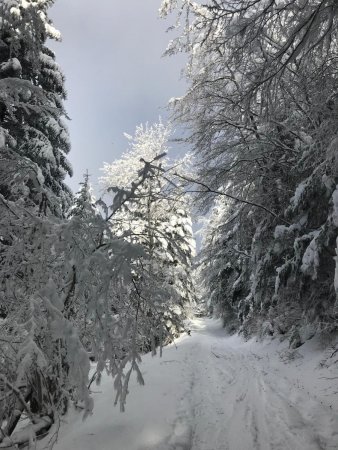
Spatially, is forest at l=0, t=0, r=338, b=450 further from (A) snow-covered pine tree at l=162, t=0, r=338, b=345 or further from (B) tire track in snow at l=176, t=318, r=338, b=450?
(B) tire track in snow at l=176, t=318, r=338, b=450

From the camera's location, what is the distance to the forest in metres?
3.38

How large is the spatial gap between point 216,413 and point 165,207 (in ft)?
39.5

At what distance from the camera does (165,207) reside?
58.0 ft

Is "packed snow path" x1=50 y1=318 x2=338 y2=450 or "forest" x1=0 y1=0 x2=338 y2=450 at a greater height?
"forest" x1=0 y1=0 x2=338 y2=450

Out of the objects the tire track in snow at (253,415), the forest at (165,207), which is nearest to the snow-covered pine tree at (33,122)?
the forest at (165,207)

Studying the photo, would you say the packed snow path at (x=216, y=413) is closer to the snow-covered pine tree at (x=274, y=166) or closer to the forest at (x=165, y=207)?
the forest at (x=165, y=207)

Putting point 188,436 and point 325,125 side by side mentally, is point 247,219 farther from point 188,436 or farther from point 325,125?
point 188,436

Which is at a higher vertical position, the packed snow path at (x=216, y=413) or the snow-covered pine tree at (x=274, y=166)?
→ the snow-covered pine tree at (x=274, y=166)

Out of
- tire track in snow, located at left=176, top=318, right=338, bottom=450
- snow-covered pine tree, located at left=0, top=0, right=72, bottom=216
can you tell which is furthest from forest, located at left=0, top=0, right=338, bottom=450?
tire track in snow, located at left=176, top=318, right=338, bottom=450

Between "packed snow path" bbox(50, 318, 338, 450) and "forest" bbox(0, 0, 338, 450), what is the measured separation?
0.38m

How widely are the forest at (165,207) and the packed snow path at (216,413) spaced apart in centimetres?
38

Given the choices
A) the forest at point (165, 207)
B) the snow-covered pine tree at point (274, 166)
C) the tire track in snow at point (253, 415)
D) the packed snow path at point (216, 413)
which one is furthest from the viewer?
the snow-covered pine tree at point (274, 166)

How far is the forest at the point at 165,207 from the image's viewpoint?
3379 millimetres

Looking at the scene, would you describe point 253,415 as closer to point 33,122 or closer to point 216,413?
point 216,413
